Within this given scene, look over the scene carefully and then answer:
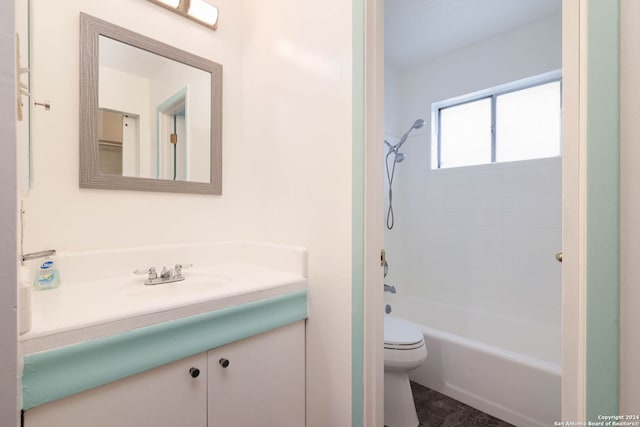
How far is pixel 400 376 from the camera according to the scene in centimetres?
148

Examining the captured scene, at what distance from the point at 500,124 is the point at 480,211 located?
75 cm

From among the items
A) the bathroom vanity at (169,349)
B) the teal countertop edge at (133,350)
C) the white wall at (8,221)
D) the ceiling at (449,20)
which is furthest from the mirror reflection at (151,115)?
the ceiling at (449,20)

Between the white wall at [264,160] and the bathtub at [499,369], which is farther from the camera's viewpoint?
the bathtub at [499,369]

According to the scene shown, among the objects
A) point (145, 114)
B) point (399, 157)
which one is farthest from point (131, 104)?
point (399, 157)

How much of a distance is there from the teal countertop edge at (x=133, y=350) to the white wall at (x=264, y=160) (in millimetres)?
319

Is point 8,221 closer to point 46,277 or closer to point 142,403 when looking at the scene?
point 142,403

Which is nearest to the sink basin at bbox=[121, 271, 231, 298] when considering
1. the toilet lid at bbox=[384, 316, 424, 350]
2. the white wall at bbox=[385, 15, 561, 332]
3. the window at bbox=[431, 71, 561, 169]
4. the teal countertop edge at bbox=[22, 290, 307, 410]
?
the teal countertop edge at bbox=[22, 290, 307, 410]

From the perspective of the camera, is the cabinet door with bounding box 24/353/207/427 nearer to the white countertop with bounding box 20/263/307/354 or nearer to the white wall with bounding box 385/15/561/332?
the white countertop with bounding box 20/263/307/354

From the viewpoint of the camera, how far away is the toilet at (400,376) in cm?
143

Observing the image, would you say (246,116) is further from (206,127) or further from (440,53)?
(440,53)

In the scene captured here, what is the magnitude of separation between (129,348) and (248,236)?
2.78 feet

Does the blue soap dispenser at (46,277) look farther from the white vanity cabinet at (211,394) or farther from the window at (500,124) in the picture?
the window at (500,124)

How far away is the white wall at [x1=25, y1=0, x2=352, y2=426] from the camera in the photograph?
1079 mm

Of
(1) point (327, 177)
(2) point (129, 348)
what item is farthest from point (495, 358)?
(2) point (129, 348)
